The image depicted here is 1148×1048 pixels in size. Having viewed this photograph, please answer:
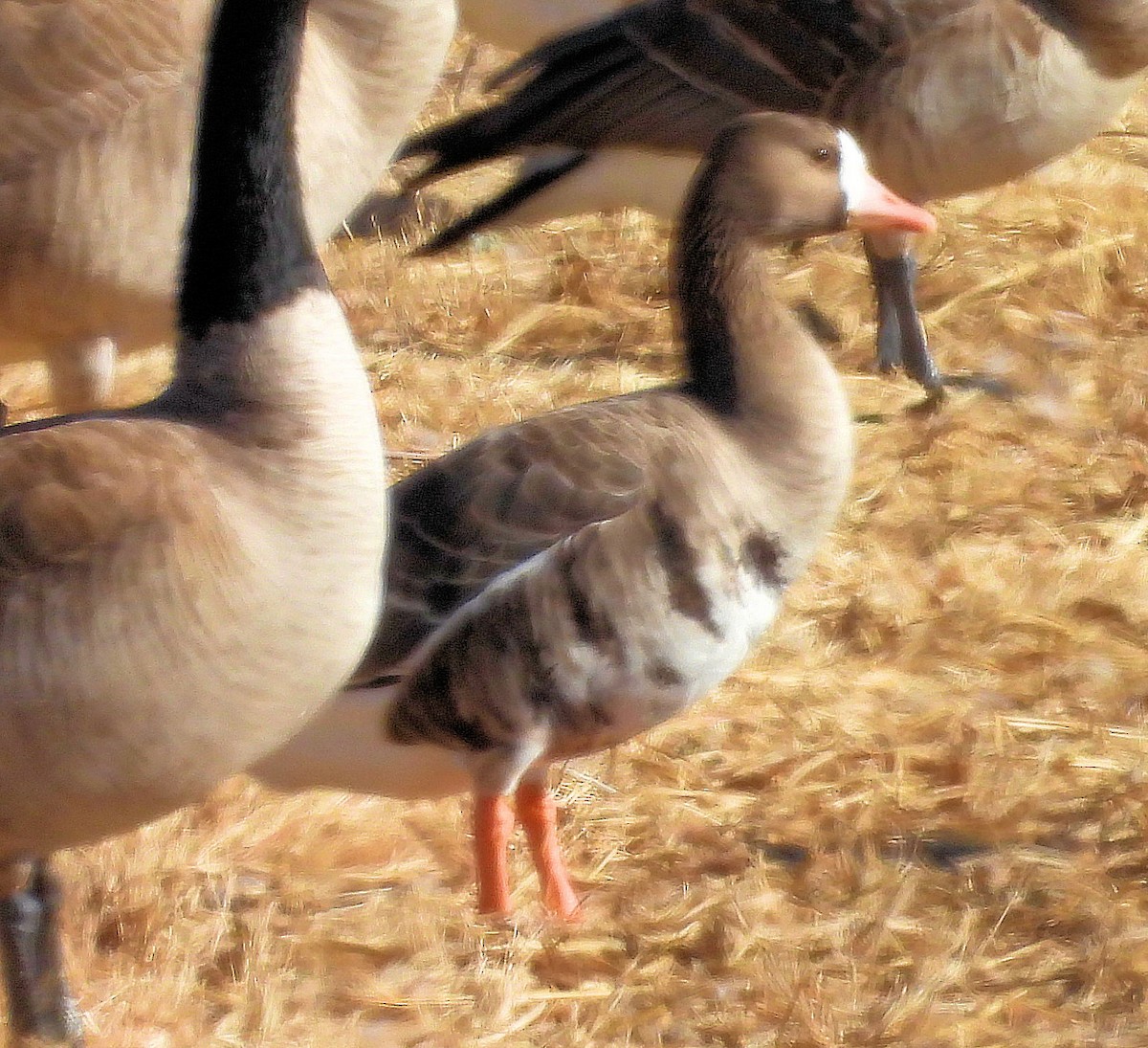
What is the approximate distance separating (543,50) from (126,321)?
207 centimetres

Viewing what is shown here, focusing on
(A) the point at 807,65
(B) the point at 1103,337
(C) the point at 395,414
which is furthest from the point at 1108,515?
(C) the point at 395,414

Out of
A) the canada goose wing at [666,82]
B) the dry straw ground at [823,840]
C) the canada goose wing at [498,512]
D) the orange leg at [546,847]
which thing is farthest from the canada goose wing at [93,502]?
the canada goose wing at [666,82]

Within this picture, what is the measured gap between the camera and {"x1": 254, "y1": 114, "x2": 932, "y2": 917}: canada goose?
3.15m

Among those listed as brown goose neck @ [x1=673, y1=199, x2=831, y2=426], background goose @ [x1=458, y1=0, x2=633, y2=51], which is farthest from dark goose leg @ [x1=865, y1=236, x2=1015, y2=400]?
brown goose neck @ [x1=673, y1=199, x2=831, y2=426]

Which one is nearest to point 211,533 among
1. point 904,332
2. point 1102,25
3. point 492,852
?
point 492,852

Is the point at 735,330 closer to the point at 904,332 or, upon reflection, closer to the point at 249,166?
the point at 249,166

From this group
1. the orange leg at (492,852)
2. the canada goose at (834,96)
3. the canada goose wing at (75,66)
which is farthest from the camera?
the canada goose at (834,96)

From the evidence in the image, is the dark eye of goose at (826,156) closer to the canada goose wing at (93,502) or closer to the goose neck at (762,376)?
the goose neck at (762,376)

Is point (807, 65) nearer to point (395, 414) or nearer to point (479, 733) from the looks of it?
point (395, 414)

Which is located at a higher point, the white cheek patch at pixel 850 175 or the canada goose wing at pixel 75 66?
the canada goose wing at pixel 75 66

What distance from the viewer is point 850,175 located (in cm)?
364

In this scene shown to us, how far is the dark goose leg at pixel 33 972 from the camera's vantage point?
114 inches

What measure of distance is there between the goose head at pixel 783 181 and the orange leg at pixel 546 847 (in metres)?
1.11

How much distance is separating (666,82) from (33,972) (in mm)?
3434
